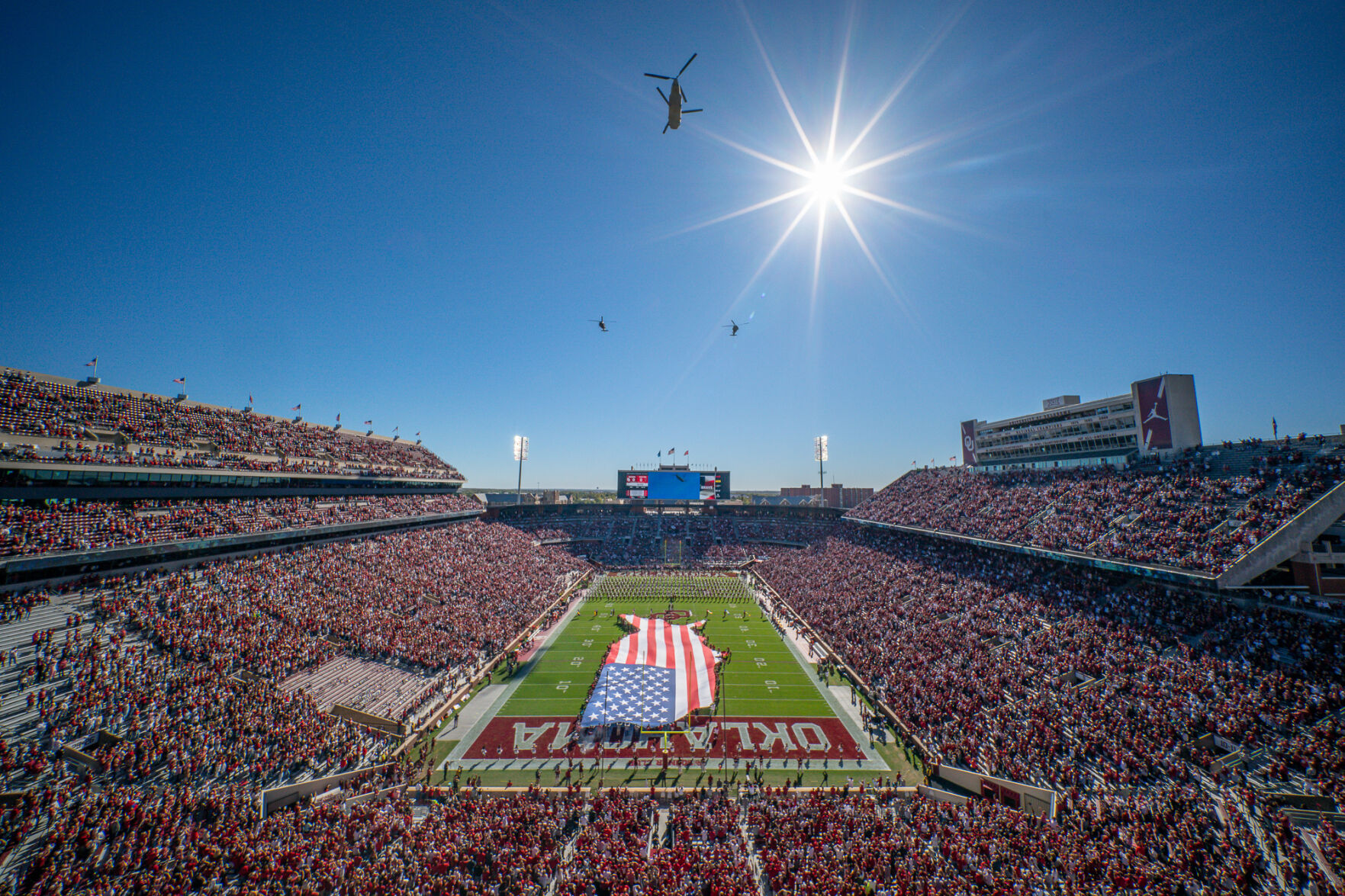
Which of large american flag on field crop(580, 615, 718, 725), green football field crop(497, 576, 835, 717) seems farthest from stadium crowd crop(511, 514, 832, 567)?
large american flag on field crop(580, 615, 718, 725)

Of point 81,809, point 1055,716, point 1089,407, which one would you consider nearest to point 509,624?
point 81,809

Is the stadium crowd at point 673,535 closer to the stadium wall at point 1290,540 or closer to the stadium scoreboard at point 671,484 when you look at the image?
the stadium scoreboard at point 671,484

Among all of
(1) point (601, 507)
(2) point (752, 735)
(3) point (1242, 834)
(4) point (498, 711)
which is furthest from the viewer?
(1) point (601, 507)

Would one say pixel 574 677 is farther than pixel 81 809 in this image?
Yes

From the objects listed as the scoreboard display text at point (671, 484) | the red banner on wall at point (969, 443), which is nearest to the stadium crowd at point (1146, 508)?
the red banner on wall at point (969, 443)

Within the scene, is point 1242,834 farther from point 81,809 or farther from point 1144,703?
point 81,809

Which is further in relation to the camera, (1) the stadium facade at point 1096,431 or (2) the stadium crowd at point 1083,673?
(1) the stadium facade at point 1096,431

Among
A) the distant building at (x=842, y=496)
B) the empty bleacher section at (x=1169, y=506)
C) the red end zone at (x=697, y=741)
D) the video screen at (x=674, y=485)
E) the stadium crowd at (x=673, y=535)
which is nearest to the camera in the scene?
the red end zone at (x=697, y=741)

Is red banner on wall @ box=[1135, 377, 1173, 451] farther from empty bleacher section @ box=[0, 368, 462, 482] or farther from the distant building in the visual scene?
the distant building
